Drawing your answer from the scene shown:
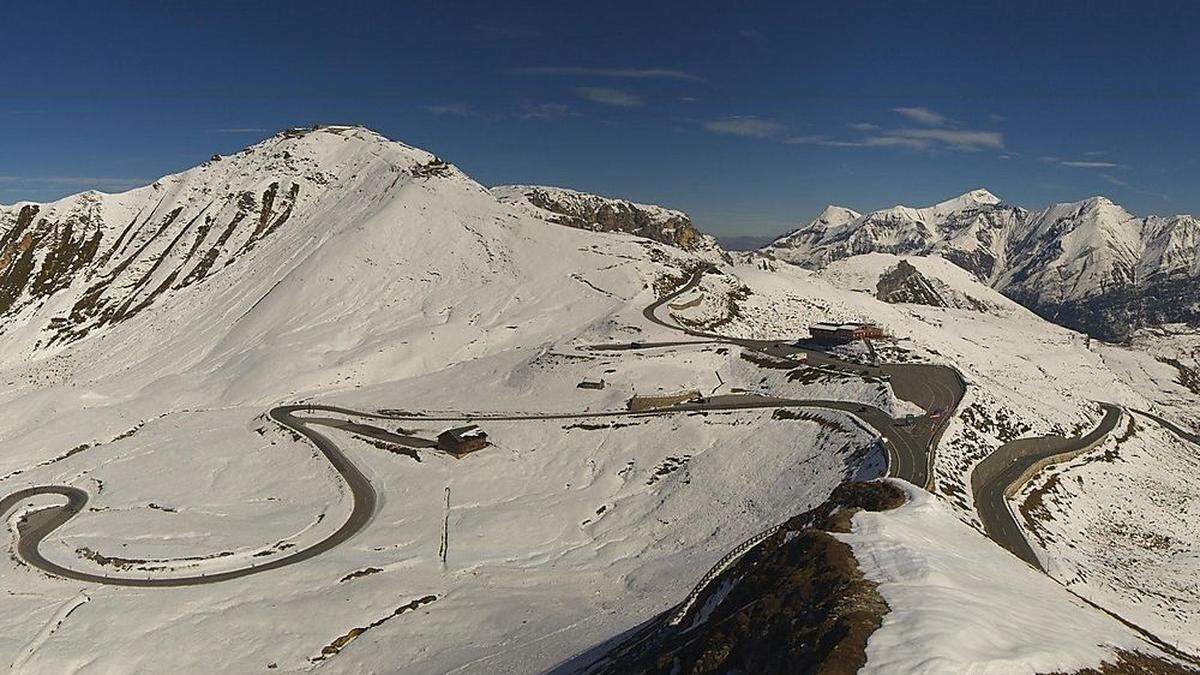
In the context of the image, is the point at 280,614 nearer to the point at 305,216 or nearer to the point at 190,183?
the point at 305,216

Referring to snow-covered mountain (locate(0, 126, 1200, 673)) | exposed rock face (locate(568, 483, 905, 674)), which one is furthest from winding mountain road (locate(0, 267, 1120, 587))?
exposed rock face (locate(568, 483, 905, 674))

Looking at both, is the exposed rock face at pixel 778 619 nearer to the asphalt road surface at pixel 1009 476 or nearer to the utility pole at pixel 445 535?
A: the asphalt road surface at pixel 1009 476

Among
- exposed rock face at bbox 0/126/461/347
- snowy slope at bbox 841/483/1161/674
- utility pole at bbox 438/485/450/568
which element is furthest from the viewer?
exposed rock face at bbox 0/126/461/347

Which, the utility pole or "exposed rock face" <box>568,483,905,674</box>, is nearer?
"exposed rock face" <box>568,483,905,674</box>

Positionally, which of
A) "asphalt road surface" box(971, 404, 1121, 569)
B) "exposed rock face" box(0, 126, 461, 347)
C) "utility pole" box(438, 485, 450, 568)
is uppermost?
"exposed rock face" box(0, 126, 461, 347)

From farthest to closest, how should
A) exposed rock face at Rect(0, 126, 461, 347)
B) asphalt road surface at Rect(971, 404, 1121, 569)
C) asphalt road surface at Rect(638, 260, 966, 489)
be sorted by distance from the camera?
exposed rock face at Rect(0, 126, 461, 347) < asphalt road surface at Rect(638, 260, 966, 489) < asphalt road surface at Rect(971, 404, 1121, 569)

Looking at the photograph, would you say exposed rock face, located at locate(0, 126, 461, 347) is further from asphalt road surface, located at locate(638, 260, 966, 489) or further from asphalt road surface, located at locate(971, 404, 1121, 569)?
asphalt road surface, located at locate(971, 404, 1121, 569)

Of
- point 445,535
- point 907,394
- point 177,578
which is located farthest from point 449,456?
point 907,394

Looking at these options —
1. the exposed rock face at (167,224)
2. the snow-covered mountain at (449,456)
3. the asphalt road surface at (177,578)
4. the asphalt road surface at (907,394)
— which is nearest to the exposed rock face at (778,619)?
the snow-covered mountain at (449,456)

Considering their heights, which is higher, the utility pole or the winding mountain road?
the winding mountain road

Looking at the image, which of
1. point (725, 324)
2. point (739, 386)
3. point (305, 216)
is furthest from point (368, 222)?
point (739, 386)
